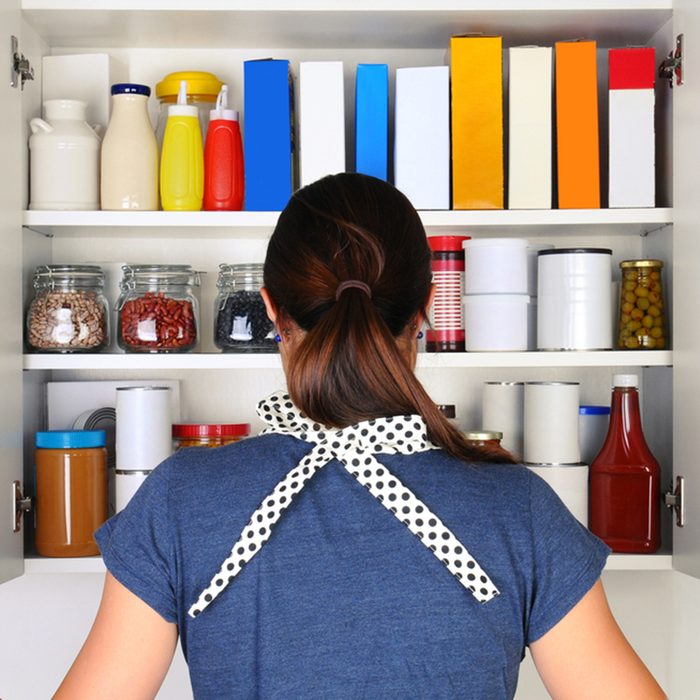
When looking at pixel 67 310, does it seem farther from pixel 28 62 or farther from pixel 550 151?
pixel 550 151

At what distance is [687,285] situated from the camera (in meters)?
1.54

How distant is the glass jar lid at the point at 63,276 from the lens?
1607mm

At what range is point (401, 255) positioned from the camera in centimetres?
90

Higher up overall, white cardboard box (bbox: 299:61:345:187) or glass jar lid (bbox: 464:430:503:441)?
white cardboard box (bbox: 299:61:345:187)

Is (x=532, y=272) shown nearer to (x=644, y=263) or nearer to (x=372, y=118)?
(x=644, y=263)

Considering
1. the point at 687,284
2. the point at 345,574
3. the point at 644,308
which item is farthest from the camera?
the point at 644,308

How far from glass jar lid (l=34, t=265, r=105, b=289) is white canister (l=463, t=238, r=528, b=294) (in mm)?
595

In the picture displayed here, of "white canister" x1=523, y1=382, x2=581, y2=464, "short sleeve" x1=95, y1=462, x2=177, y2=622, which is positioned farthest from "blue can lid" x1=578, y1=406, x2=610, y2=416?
"short sleeve" x1=95, y1=462, x2=177, y2=622

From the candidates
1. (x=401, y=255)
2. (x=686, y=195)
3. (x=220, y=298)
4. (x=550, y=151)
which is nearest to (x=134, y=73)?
(x=220, y=298)

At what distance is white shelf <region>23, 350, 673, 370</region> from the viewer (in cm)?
158

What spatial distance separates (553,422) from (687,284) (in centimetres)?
28

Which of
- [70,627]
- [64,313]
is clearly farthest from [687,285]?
[70,627]

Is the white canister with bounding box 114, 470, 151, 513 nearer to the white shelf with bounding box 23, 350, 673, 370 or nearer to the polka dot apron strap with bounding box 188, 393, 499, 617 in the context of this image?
the white shelf with bounding box 23, 350, 673, 370

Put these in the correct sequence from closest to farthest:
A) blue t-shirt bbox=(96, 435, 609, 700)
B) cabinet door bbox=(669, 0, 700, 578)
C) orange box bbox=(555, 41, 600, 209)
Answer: blue t-shirt bbox=(96, 435, 609, 700), cabinet door bbox=(669, 0, 700, 578), orange box bbox=(555, 41, 600, 209)
